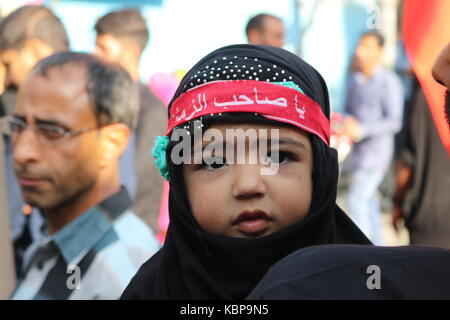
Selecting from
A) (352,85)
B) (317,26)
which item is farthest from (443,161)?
(317,26)

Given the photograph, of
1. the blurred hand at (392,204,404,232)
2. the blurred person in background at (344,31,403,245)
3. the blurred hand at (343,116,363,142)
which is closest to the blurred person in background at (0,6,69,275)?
the blurred hand at (392,204,404,232)

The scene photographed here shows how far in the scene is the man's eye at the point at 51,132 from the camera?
3031mm

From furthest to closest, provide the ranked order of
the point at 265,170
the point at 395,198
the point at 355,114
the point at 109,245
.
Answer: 1. the point at 355,114
2. the point at 395,198
3. the point at 109,245
4. the point at 265,170

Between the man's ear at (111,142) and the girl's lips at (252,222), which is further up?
the man's ear at (111,142)

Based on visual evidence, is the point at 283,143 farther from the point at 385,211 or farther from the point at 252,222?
the point at 385,211

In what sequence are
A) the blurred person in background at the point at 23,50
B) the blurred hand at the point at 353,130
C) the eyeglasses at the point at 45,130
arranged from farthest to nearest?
the blurred hand at the point at 353,130, the blurred person in background at the point at 23,50, the eyeglasses at the point at 45,130

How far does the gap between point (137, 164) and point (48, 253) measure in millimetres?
1661

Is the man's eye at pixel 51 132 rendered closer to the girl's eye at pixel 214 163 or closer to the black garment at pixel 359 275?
the girl's eye at pixel 214 163

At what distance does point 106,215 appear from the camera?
303 centimetres

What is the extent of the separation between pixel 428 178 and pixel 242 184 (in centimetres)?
283

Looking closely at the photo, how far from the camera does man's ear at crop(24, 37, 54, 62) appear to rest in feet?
14.3

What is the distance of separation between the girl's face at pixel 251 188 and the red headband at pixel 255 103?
0.04 meters

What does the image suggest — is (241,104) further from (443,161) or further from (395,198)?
(395,198)

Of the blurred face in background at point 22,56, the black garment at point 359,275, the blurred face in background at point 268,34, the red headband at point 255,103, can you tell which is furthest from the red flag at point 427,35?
the blurred face in background at point 268,34
